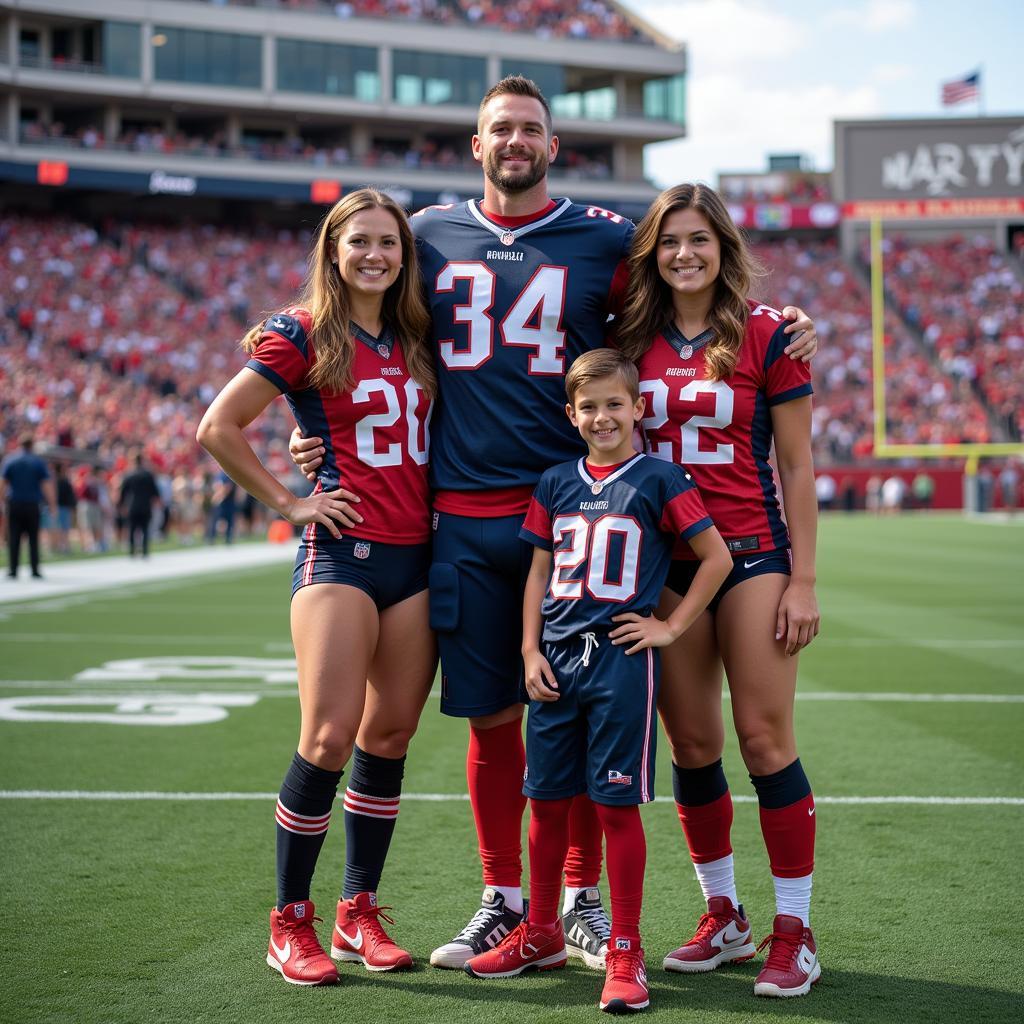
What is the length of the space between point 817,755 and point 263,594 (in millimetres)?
8279

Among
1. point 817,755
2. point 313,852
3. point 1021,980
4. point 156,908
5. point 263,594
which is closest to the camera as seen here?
point 1021,980

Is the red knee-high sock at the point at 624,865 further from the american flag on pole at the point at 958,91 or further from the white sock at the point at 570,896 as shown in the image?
the american flag on pole at the point at 958,91

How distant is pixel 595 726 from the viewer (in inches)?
124

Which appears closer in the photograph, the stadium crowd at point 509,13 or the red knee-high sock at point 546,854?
the red knee-high sock at point 546,854

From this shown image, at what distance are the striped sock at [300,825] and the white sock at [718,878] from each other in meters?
1.06

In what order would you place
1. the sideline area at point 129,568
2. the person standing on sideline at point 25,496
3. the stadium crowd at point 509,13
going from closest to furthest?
the sideline area at point 129,568 → the person standing on sideline at point 25,496 → the stadium crowd at point 509,13

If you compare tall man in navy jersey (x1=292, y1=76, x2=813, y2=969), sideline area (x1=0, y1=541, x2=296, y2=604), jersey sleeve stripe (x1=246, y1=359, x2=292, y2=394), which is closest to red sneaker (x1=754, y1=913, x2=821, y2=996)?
tall man in navy jersey (x1=292, y1=76, x2=813, y2=969)

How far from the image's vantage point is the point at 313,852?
333 cm

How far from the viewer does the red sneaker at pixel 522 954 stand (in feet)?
10.7

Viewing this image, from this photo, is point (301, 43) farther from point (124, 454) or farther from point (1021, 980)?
point (1021, 980)

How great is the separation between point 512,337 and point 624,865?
1463 millimetres

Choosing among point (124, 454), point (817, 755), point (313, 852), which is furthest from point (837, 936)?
point (124, 454)

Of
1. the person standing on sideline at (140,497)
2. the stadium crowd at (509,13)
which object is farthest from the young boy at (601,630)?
the stadium crowd at (509,13)

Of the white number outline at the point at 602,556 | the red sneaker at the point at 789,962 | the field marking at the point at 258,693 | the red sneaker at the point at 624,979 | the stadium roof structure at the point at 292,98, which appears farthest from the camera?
the stadium roof structure at the point at 292,98
